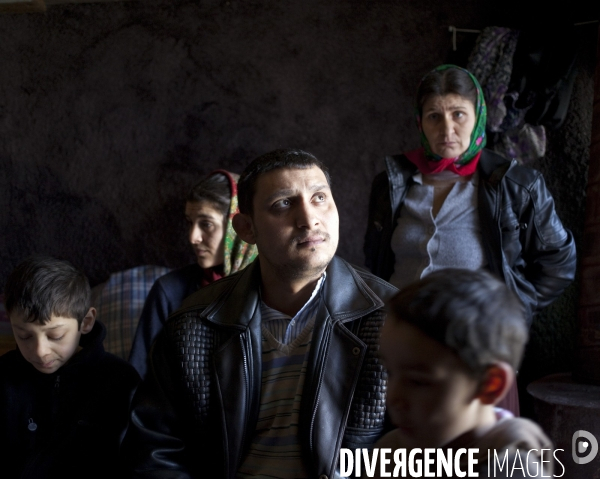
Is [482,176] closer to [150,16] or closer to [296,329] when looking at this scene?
[296,329]

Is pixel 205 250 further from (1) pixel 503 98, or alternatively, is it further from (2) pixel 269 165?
(1) pixel 503 98

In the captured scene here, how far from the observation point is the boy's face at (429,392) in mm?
861

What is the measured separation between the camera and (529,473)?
0.81 meters

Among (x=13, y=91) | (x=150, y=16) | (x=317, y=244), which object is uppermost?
(x=150, y=16)

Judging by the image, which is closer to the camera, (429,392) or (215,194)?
(429,392)

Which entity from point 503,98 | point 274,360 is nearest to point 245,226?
point 274,360

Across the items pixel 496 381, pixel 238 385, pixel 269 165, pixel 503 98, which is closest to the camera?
pixel 496 381

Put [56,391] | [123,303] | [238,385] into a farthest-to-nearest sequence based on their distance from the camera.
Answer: [123,303]
[56,391]
[238,385]

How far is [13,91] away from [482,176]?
292 centimetres

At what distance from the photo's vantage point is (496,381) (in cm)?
85

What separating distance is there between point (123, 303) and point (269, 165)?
1984mm

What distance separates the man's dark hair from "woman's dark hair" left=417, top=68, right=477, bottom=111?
0.97 m

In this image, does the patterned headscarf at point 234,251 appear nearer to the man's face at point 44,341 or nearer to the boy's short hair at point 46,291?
the boy's short hair at point 46,291

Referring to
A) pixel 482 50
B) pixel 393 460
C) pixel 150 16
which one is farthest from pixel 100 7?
pixel 393 460
